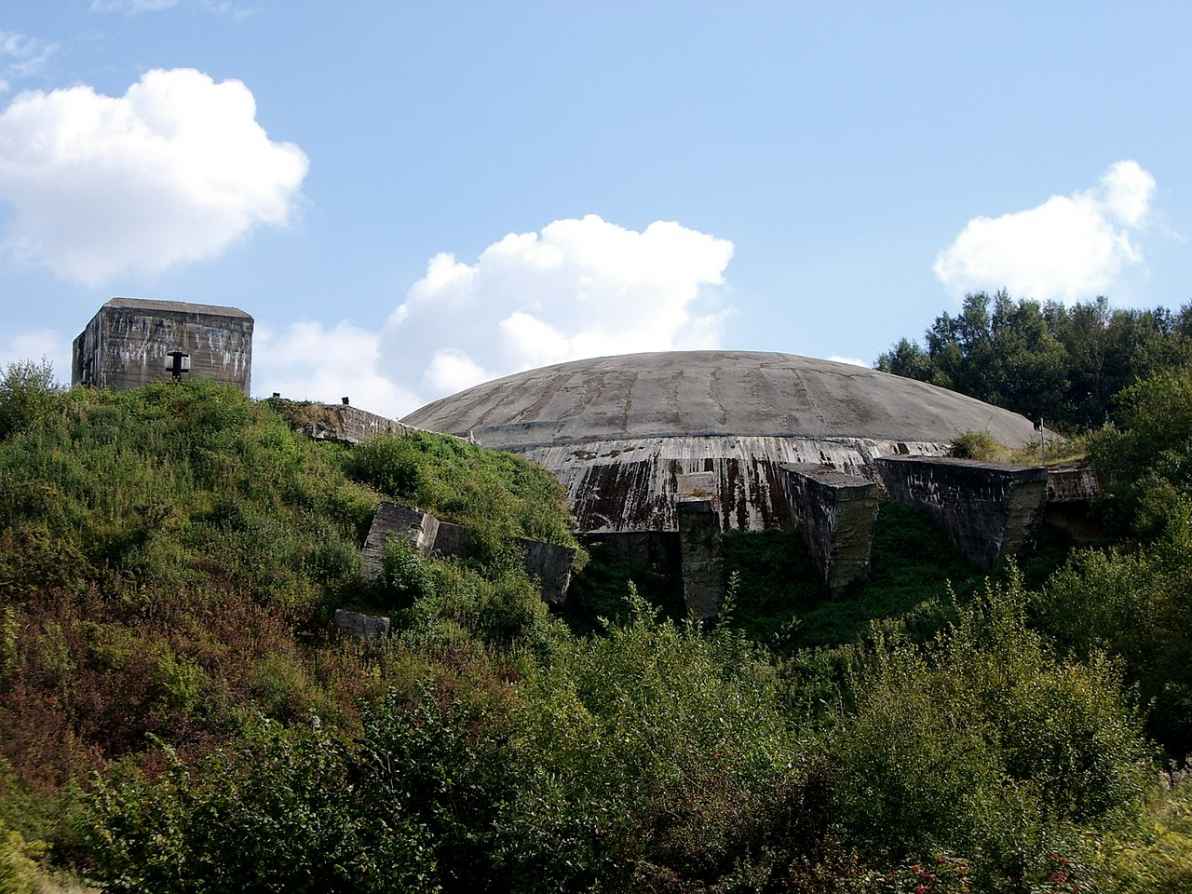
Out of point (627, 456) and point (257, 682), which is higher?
point (627, 456)

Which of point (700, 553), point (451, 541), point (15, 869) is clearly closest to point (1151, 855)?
point (15, 869)

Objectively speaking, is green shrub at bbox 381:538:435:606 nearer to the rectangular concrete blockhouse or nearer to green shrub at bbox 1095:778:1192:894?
the rectangular concrete blockhouse

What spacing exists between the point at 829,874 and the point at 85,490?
1215 cm

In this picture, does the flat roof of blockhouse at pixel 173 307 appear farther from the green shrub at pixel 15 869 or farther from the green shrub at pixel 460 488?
the green shrub at pixel 15 869

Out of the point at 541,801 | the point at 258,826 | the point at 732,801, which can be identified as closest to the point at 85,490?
the point at 258,826

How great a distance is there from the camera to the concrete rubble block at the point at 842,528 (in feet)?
58.3

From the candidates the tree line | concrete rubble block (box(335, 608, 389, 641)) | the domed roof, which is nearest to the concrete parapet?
the domed roof

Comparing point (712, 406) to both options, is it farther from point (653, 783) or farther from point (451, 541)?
point (653, 783)

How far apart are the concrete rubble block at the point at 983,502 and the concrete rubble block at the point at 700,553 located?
3.79m

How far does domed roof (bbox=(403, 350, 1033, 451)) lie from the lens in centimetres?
2375

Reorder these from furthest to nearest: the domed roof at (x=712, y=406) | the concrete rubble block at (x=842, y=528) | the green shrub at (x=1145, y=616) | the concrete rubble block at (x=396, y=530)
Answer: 1. the domed roof at (x=712, y=406)
2. the concrete rubble block at (x=842, y=528)
3. the concrete rubble block at (x=396, y=530)
4. the green shrub at (x=1145, y=616)

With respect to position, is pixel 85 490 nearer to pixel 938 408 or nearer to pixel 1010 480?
pixel 1010 480

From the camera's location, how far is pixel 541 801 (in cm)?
1055

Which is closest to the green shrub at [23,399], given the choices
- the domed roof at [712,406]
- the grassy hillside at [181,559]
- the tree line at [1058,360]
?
the grassy hillside at [181,559]
